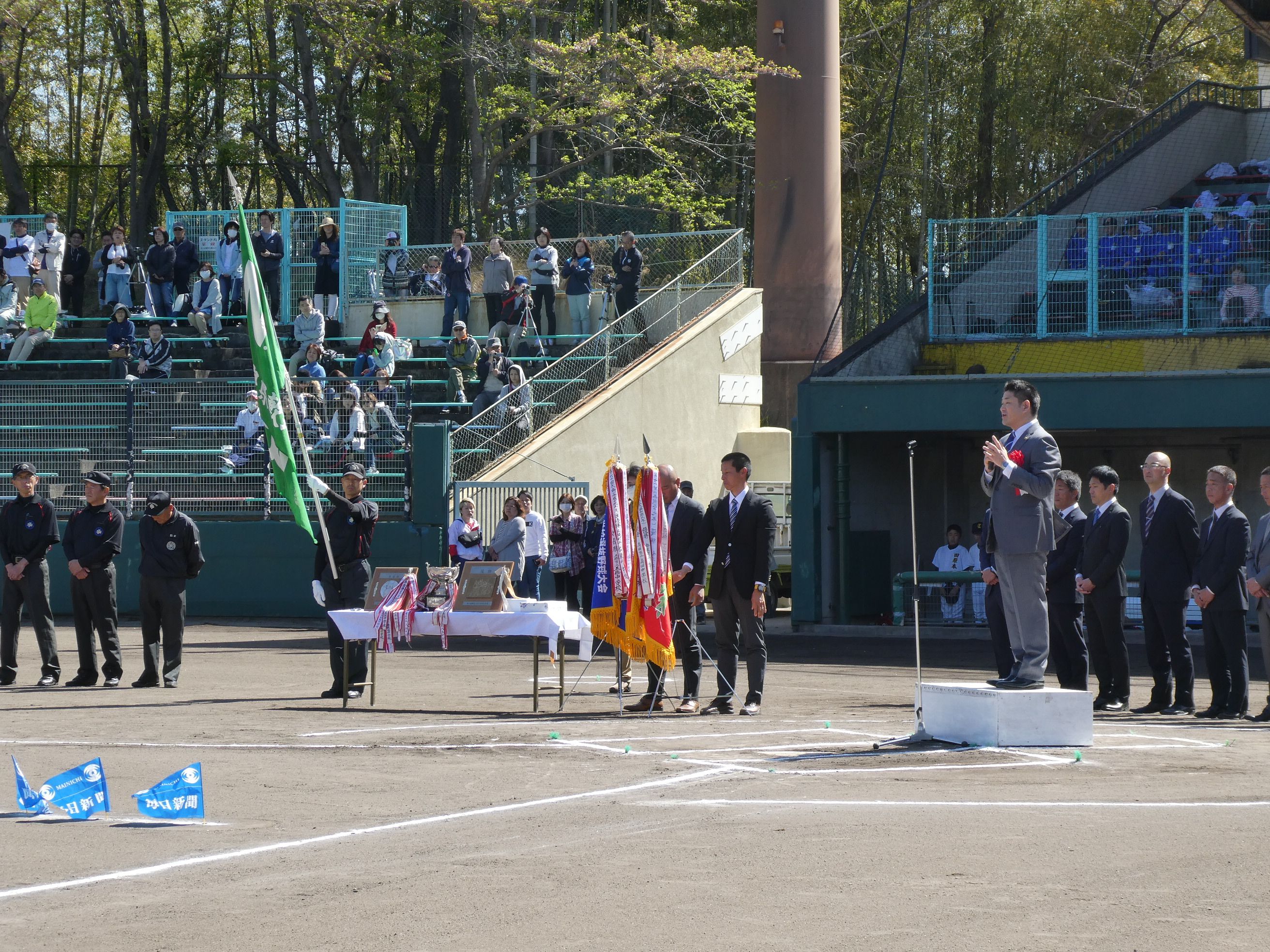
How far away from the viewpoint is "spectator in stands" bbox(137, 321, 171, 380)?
2808cm

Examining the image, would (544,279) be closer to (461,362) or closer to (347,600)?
(461,362)

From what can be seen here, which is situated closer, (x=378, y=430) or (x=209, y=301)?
(x=378, y=430)

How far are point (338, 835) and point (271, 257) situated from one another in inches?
947

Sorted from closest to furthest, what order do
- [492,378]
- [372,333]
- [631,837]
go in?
[631,837], [492,378], [372,333]

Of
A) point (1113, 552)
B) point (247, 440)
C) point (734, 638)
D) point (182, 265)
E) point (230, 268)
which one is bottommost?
point (734, 638)

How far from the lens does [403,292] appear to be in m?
31.7

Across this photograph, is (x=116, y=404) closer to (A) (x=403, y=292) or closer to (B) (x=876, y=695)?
(A) (x=403, y=292)

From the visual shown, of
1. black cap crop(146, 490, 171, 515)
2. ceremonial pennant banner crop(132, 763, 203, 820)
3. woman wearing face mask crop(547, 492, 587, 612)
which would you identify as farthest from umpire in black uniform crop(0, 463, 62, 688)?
ceremonial pennant banner crop(132, 763, 203, 820)

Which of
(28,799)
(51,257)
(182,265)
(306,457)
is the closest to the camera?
(28,799)

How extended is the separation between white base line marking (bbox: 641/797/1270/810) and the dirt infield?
3cm

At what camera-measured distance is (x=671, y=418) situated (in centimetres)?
2898

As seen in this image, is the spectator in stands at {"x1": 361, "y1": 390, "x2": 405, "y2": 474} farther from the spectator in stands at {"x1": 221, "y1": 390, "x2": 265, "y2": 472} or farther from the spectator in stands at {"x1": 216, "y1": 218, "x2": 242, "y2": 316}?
the spectator in stands at {"x1": 216, "y1": 218, "x2": 242, "y2": 316}

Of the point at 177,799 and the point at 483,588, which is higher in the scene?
the point at 483,588

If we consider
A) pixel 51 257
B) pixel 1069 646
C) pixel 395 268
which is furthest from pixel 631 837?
pixel 51 257
